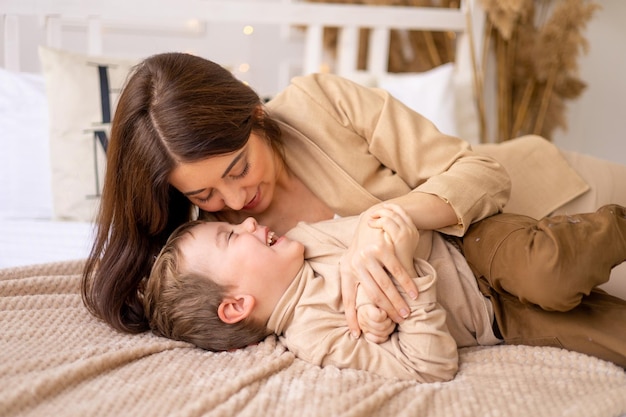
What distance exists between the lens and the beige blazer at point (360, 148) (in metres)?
1.30

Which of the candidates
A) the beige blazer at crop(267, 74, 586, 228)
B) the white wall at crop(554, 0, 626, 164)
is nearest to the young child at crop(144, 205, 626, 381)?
the beige blazer at crop(267, 74, 586, 228)

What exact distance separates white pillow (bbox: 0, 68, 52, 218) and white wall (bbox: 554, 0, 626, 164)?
248cm

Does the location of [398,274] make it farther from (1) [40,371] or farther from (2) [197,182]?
(1) [40,371]

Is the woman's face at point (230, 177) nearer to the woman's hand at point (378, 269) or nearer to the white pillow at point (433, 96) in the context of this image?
the woman's hand at point (378, 269)

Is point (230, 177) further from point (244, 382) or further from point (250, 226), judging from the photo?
point (244, 382)

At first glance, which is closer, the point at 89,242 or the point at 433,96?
the point at 89,242

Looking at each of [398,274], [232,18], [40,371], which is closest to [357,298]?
[398,274]

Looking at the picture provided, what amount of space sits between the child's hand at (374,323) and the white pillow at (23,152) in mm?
1324

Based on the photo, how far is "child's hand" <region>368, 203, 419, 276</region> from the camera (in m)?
1.03

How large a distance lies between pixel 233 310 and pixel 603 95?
2.76 metres

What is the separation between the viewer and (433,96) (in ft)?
6.99

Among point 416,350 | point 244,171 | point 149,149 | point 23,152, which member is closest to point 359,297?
point 416,350

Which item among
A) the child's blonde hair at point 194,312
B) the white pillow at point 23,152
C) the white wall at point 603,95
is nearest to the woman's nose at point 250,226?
the child's blonde hair at point 194,312

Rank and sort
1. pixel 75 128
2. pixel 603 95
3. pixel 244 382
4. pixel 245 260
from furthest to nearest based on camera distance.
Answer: pixel 603 95 < pixel 75 128 < pixel 245 260 < pixel 244 382
